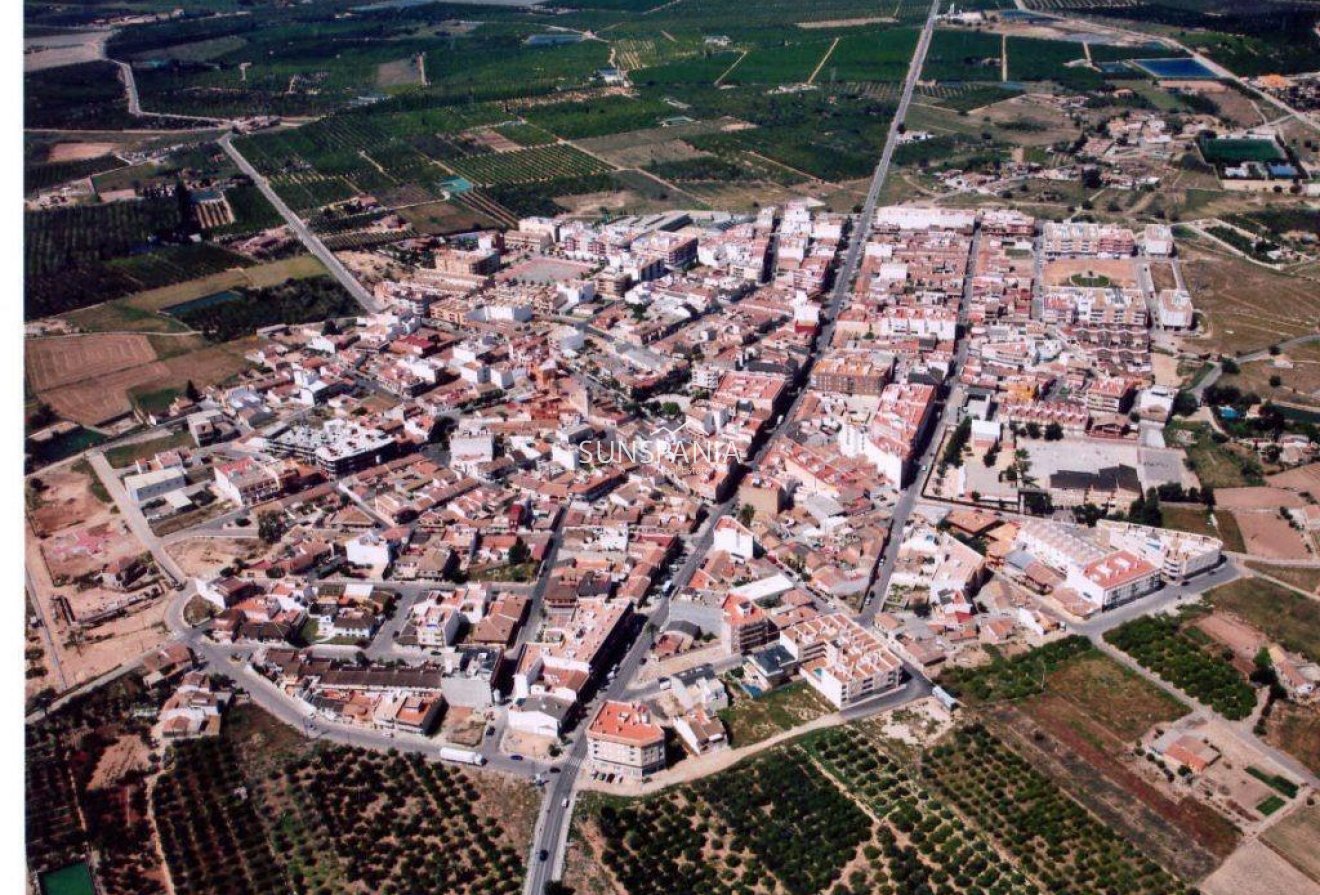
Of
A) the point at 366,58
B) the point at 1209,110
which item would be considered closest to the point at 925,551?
the point at 1209,110

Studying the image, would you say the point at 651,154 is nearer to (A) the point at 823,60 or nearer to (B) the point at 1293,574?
(A) the point at 823,60

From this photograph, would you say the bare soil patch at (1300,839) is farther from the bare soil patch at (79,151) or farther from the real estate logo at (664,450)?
the bare soil patch at (79,151)

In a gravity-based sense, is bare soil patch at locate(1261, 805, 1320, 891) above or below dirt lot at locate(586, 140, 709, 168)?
below

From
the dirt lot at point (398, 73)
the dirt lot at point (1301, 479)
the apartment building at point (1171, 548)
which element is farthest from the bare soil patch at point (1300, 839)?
the dirt lot at point (398, 73)

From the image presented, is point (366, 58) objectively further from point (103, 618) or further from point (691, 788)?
point (691, 788)

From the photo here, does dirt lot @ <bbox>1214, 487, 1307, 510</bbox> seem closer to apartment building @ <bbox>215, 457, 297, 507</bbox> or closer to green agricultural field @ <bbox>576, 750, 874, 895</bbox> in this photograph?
green agricultural field @ <bbox>576, 750, 874, 895</bbox>

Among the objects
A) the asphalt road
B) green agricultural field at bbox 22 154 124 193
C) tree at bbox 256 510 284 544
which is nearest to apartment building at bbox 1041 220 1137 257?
the asphalt road
